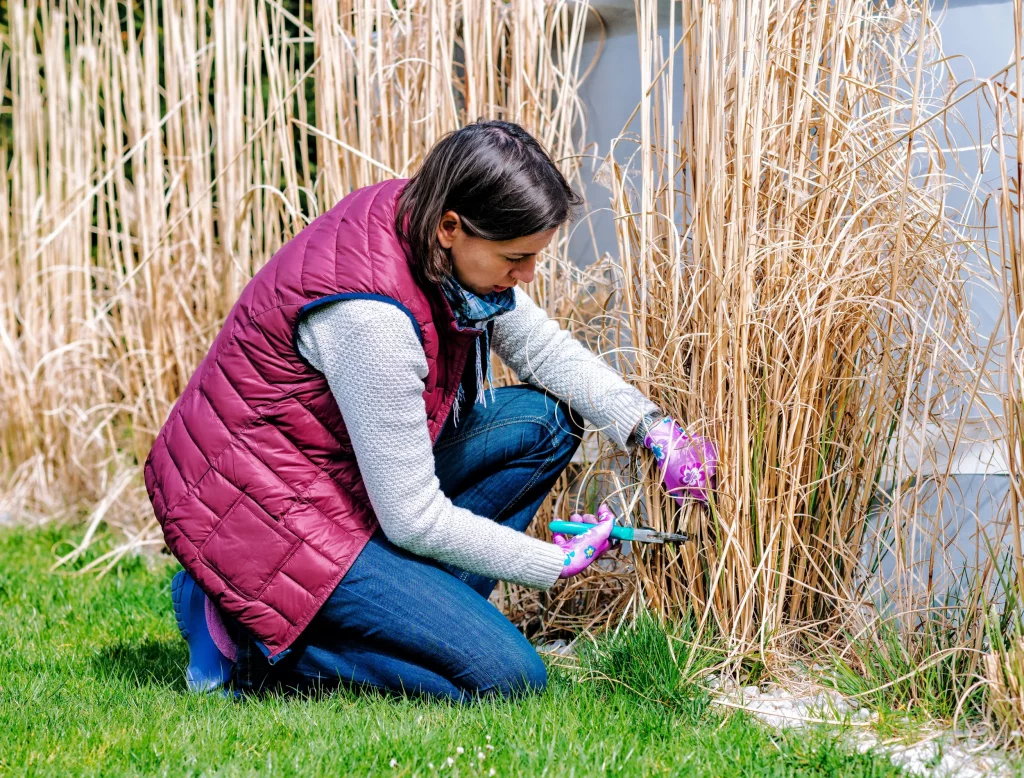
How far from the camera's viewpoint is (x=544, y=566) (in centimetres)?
192

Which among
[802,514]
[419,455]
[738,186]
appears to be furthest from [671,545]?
[738,186]

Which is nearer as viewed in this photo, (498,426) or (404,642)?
(404,642)

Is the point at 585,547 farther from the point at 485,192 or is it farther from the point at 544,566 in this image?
the point at 485,192


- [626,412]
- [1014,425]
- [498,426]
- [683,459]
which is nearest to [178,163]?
[498,426]

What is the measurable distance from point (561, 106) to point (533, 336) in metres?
0.56

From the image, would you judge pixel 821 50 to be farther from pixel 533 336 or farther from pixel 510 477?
pixel 510 477

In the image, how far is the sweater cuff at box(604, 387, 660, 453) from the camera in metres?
2.01

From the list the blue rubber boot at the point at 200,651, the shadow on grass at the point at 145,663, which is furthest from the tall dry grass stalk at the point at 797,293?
the shadow on grass at the point at 145,663

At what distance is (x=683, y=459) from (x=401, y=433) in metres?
0.51

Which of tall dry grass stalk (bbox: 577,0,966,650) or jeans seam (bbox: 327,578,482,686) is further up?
tall dry grass stalk (bbox: 577,0,966,650)

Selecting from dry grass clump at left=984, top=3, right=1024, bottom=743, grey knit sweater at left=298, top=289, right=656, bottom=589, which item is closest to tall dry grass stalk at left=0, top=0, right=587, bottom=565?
grey knit sweater at left=298, top=289, right=656, bottom=589

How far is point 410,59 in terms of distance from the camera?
2.46 meters

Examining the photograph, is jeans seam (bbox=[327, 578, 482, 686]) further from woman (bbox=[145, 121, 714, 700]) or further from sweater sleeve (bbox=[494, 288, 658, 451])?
sweater sleeve (bbox=[494, 288, 658, 451])

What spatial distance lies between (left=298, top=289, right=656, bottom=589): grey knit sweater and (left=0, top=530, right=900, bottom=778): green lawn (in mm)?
248
